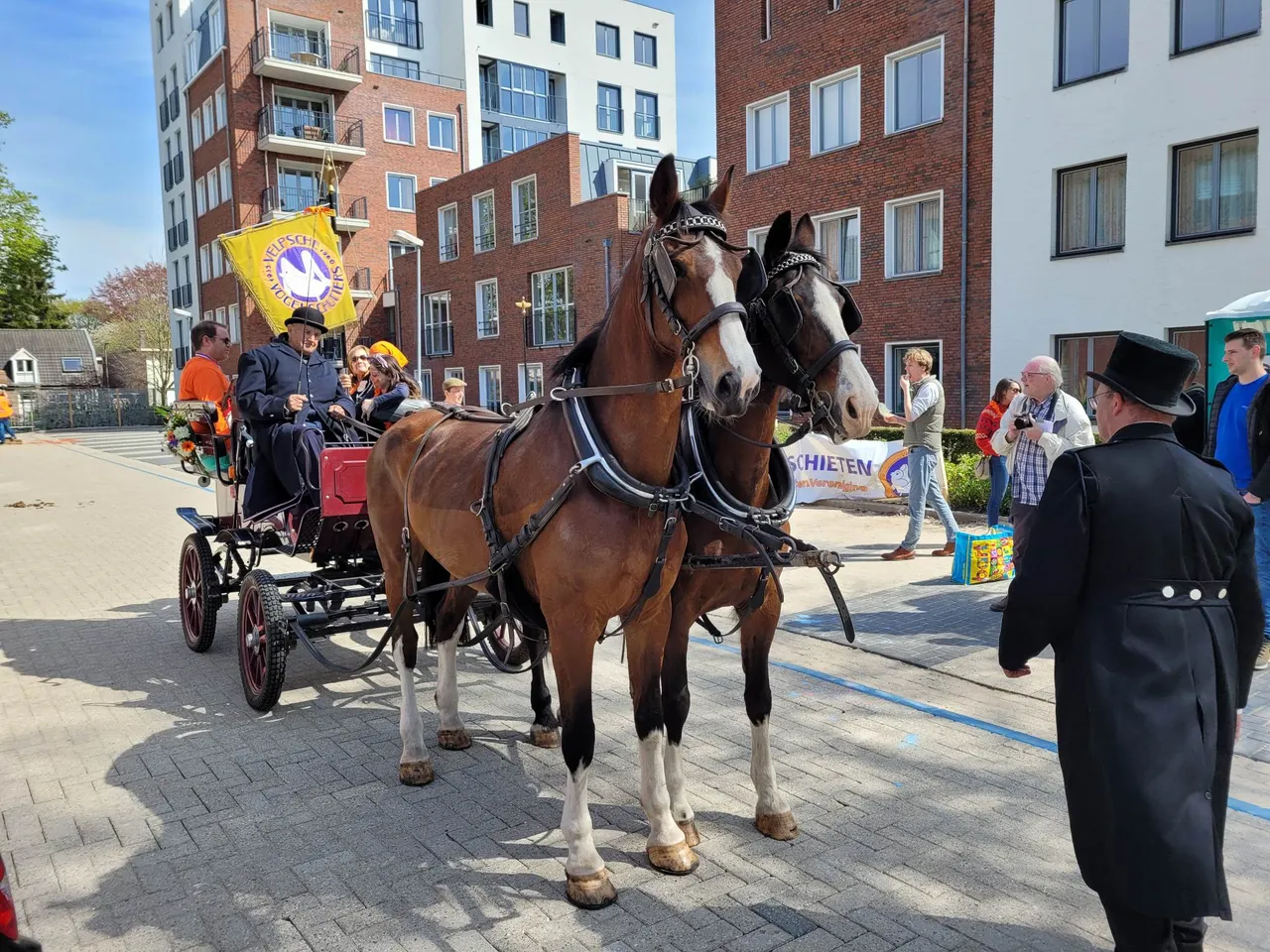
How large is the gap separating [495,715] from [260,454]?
8.39 ft

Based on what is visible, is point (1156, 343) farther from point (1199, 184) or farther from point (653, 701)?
point (1199, 184)

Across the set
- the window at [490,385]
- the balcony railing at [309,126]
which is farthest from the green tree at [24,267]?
the window at [490,385]

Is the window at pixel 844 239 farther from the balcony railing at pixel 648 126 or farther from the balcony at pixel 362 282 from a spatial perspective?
the balcony railing at pixel 648 126

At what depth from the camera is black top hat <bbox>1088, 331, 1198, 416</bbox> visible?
98.6 inches

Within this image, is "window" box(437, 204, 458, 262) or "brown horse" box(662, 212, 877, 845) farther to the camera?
"window" box(437, 204, 458, 262)

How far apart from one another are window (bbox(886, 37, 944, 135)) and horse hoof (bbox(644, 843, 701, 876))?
1886 centimetres

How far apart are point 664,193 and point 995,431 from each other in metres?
6.37

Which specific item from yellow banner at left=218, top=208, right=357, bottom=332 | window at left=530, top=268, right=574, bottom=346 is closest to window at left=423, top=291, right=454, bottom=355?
window at left=530, top=268, right=574, bottom=346

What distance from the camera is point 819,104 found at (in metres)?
21.5

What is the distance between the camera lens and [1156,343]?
99.7 inches

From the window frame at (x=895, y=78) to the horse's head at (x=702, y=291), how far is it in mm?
18080

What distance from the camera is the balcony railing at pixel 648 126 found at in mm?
47656

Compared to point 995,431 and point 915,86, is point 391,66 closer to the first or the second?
point 915,86

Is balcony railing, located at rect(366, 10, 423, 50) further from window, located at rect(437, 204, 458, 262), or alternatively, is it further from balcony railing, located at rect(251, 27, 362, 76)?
window, located at rect(437, 204, 458, 262)
